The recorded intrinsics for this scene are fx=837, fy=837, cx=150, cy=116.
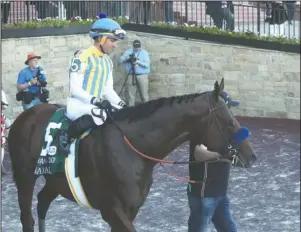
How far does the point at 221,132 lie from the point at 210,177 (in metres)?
0.63

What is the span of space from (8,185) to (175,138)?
5.52 m

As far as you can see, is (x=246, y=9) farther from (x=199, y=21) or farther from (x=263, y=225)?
(x=263, y=225)

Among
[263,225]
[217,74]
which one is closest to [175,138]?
[263,225]

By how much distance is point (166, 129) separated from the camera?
738 cm

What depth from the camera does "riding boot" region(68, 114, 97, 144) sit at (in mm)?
7602

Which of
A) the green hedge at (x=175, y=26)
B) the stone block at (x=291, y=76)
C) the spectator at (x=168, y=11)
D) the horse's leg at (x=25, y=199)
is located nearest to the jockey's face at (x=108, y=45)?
the horse's leg at (x=25, y=199)

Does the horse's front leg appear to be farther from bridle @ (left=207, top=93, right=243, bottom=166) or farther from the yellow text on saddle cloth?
bridle @ (left=207, top=93, right=243, bottom=166)

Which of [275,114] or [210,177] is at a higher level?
[210,177]

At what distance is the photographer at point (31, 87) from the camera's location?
46.9 feet

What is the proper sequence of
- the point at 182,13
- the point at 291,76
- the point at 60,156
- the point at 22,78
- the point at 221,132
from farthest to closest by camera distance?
the point at 182,13 < the point at 291,76 < the point at 22,78 < the point at 60,156 < the point at 221,132

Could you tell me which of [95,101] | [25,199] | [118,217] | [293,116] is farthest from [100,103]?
[293,116]

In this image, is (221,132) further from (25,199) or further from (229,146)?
(25,199)

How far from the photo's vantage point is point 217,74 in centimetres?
1909

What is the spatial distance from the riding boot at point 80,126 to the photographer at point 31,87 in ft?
21.9
